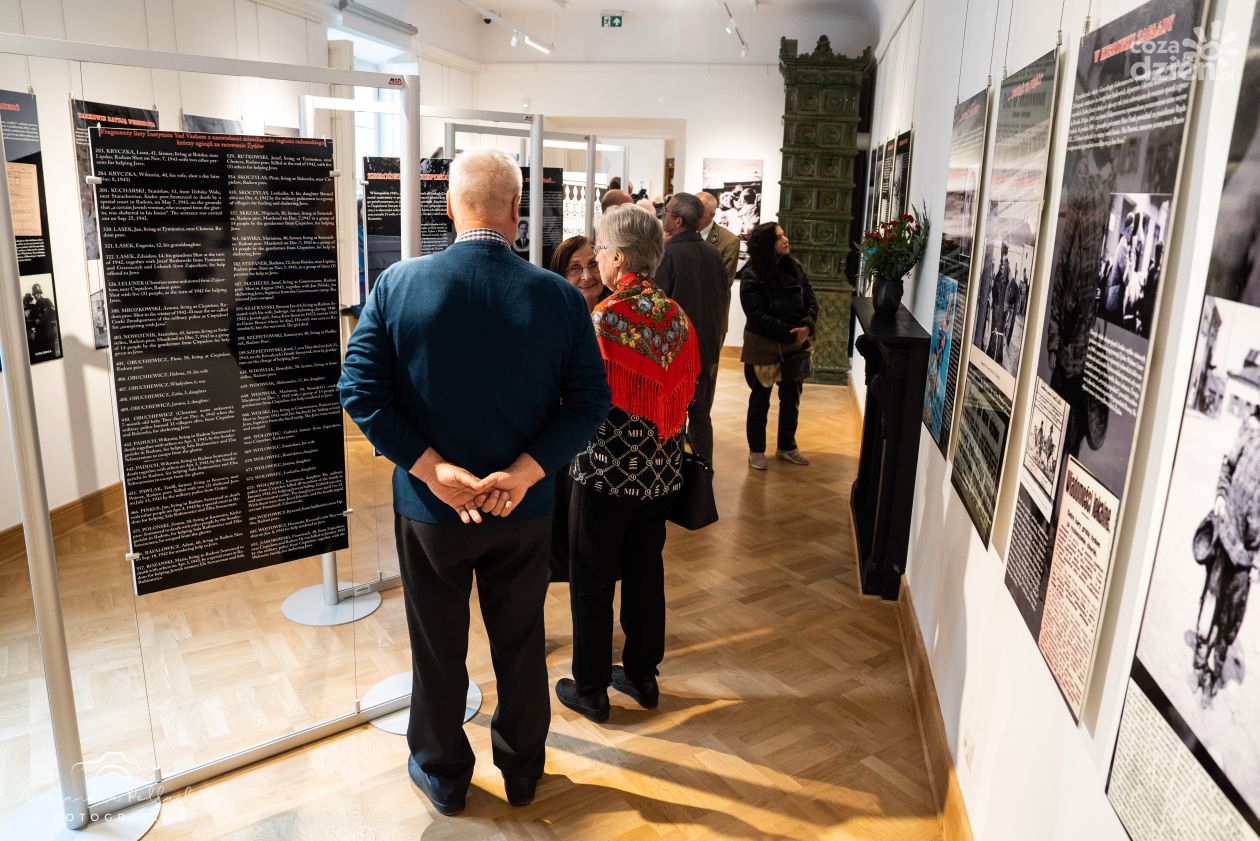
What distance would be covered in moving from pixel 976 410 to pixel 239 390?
2144mm

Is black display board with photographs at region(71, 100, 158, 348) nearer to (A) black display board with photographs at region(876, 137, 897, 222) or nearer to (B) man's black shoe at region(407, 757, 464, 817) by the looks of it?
(B) man's black shoe at region(407, 757, 464, 817)

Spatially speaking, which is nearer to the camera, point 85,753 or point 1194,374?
point 1194,374

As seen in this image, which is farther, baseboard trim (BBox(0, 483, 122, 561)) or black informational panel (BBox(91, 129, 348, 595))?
baseboard trim (BBox(0, 483, 122, 561))

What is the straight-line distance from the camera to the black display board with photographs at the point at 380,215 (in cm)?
389

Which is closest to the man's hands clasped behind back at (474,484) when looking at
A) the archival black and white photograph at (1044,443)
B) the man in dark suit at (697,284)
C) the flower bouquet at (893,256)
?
the archival black and white photograph at (1044,443)

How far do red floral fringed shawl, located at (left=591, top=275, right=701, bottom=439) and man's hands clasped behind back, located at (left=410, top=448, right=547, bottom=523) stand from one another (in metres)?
0.57

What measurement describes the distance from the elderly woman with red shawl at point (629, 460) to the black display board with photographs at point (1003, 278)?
89cm

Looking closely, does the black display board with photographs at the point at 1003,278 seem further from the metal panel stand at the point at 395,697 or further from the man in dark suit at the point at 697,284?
the man in dark suit at the point at 697,284

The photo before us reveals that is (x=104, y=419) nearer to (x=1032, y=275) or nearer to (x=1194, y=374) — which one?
(x=1032, y=275)

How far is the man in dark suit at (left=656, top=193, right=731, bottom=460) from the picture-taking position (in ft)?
15.1

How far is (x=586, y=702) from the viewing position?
3211 mm

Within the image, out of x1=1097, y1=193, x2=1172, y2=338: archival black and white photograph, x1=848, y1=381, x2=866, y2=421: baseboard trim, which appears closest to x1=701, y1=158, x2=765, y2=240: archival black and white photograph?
x1=848, y1=381, x2=866, y2=421: baseboard trim

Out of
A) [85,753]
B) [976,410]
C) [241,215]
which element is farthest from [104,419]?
[976,410]

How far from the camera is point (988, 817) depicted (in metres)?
2.23
